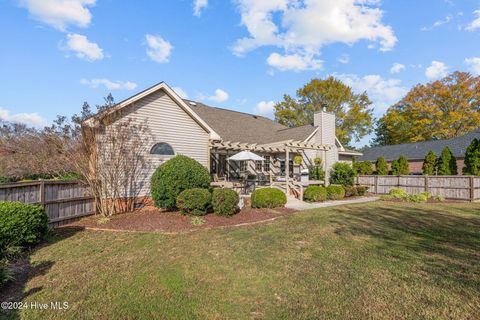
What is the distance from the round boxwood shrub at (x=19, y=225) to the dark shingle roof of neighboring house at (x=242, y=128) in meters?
11.9

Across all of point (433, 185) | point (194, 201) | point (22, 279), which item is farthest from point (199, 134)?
point (433, 185)

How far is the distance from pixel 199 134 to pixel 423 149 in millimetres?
27736

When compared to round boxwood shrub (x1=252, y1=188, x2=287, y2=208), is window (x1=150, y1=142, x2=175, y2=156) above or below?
above

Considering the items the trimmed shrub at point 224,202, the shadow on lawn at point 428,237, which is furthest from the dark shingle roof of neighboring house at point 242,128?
the shadow on lawn at point 428,237

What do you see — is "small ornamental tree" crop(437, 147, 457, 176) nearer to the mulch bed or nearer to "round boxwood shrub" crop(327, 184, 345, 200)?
"round boxwood shrub" crop(327, 184, 345, 200)

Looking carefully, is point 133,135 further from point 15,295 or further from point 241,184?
point 15,295

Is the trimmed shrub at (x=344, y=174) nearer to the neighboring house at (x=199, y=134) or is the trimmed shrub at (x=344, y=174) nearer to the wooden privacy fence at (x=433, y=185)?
the wooden privacy fence at (x=433, y=185)

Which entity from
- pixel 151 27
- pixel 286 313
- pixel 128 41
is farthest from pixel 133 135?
pixel 286 313

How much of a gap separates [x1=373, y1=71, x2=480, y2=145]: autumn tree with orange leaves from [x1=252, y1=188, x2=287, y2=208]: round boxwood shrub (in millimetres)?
33502

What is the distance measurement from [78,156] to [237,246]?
21.8 feet

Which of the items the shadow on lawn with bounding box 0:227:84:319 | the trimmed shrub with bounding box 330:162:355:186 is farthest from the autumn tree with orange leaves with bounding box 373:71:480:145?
the shadow on lawn with bounding box 0:227:84:319

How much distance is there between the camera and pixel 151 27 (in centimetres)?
1343

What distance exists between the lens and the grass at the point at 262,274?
329 centimetres

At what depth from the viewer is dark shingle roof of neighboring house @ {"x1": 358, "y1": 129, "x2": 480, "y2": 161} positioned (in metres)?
24.9
